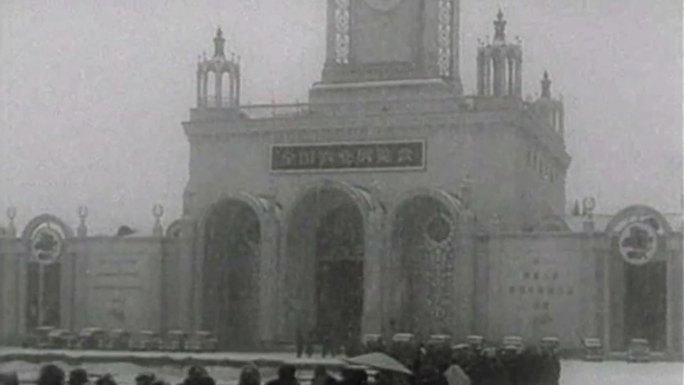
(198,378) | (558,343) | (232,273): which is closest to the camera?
(198,378)

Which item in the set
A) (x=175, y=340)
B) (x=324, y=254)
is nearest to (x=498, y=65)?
(x=324, y=254)

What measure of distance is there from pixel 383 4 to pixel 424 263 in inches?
265

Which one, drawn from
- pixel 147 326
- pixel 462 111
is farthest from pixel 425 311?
pixel 147 326

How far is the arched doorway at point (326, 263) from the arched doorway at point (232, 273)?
1108mm

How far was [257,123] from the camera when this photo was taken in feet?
116

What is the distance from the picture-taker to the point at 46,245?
36.7m

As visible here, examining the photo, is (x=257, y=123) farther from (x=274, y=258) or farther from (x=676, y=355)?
(x=676, y=355)

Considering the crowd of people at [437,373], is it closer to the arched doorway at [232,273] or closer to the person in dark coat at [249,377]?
the person in dark coat at [249,377]

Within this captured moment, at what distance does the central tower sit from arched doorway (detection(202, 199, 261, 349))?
427 cm

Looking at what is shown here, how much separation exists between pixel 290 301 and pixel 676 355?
9.46 metres

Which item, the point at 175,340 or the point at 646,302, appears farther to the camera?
the point at 175,340

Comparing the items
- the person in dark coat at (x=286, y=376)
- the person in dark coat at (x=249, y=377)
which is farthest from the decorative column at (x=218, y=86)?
the person in dark coat at (x=249, y=377)

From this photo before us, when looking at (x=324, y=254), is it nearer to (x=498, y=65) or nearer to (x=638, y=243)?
(x=498, y=65)

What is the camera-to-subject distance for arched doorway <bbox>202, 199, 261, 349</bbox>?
114 ft
